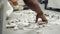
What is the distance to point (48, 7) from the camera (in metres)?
3.17

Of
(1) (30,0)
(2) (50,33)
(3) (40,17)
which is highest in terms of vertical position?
(1) (30,0)

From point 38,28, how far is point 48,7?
1.59 m

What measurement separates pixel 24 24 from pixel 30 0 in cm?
45

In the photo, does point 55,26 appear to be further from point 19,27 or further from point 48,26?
point 19,27

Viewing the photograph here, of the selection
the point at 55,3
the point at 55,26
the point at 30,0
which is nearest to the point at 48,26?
the point at 55,26

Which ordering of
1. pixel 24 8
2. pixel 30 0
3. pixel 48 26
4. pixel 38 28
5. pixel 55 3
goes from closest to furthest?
pixel 30 0, pixel 38 28, pixel 48 26, pixel 55 3, pixel 24 8

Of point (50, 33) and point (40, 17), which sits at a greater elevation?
point (40, 17)

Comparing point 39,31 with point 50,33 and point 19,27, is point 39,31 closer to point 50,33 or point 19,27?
point 50,33

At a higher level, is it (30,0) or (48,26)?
(30,0)

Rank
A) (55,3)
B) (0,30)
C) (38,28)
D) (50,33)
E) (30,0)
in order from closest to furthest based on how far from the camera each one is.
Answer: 1. (0,30)
2. (30,0)
3. (50,33)
4. (38,28)
5. (55,3)

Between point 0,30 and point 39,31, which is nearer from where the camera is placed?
point 0,30

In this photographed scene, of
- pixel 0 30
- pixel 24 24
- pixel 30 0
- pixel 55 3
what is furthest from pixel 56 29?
pixel 55 3

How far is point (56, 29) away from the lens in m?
1.69

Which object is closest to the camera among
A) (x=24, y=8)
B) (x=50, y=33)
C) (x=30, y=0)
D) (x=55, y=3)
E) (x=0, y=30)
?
(x=0, y=30)
